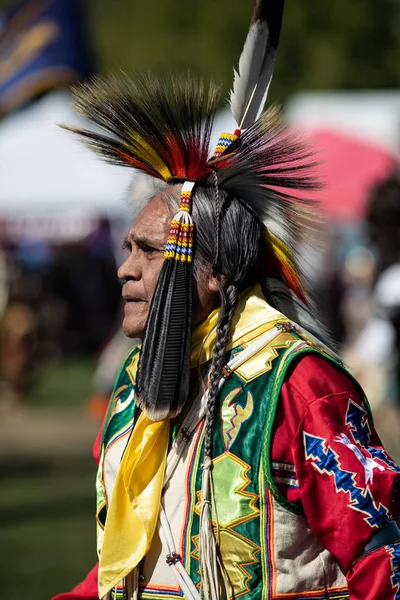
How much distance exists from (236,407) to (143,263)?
0.41 metres

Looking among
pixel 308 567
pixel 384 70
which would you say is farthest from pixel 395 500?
pixel 384 70

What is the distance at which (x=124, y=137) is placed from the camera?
2.27 m

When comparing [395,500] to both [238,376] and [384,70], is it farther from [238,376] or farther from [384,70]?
[384,70]

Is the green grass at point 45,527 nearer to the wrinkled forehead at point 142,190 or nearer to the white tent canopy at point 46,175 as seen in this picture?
the wrinkled forehead at point 142,190

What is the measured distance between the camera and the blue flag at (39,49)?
844 cm

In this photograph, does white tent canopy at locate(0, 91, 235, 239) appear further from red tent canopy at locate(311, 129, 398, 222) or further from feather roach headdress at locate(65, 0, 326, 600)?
feather roach headdress at locate(65, 0, 326, 600)

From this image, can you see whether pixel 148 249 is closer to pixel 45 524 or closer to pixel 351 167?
pixel 45 524

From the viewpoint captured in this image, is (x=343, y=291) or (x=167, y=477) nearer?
(x=167, y=477)

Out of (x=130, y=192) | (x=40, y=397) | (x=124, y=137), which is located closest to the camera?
(x=124, y=137)

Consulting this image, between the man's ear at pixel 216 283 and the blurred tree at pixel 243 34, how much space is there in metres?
27.2

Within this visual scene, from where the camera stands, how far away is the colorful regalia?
6.43ft

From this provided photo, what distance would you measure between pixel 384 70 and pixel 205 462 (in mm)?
29027

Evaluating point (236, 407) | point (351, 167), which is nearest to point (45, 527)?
point (236, 407)

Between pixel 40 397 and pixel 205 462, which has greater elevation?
pixel 205 462
